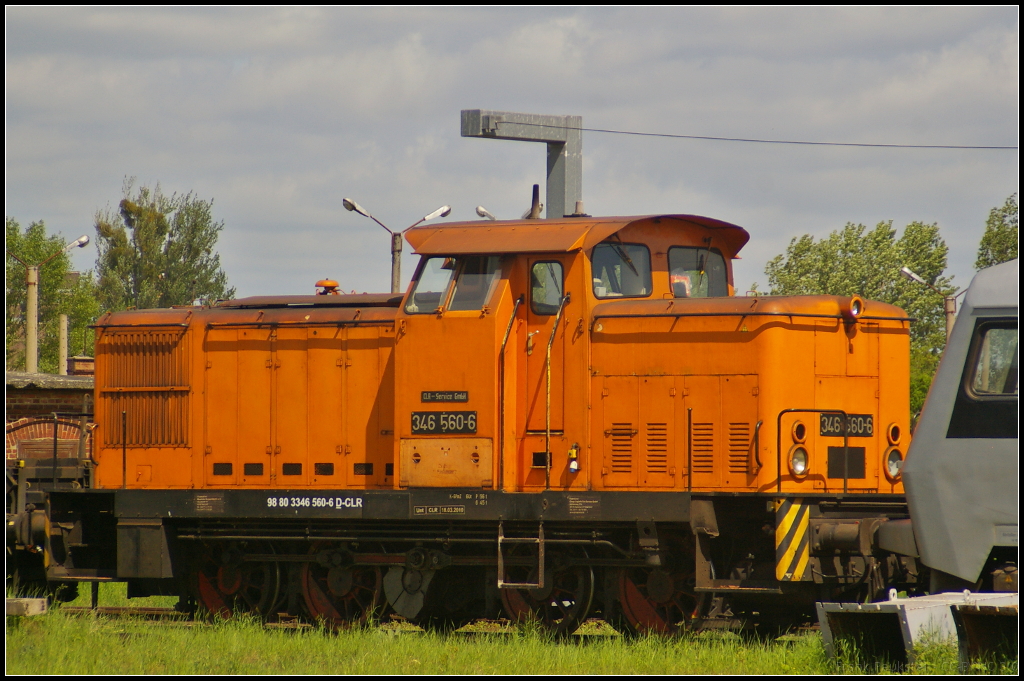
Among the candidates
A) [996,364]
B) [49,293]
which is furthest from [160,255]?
[996,364]

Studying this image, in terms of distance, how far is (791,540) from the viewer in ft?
33.1

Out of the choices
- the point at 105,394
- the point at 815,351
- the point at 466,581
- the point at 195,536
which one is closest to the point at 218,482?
the point at 195,536

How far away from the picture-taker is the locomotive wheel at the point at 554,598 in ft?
36.0

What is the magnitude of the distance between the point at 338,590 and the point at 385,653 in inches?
87.1

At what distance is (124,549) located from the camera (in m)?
12.0

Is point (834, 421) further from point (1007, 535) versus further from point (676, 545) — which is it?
point (1007, 535)

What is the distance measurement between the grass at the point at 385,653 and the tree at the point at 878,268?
43.1 metres

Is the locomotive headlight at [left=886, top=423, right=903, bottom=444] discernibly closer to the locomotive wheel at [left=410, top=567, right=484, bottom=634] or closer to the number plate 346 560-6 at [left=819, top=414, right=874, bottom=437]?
the number plate 346 560-6 at [left=819, top=414, right=874, bottom=437]

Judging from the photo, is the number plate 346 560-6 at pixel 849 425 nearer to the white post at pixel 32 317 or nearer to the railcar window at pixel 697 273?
the railcar window at pixel 697 273

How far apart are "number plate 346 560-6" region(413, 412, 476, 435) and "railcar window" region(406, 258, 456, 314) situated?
983mm

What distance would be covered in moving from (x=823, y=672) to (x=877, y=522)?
1.92 metres

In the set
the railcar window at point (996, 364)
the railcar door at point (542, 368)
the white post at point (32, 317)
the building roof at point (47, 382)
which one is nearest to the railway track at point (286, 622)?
the railcar door at point (542, 368)

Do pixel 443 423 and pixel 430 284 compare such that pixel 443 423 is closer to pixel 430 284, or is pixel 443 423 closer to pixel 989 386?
pixel 430 284

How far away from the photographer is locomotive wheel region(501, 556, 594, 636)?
432 inches
